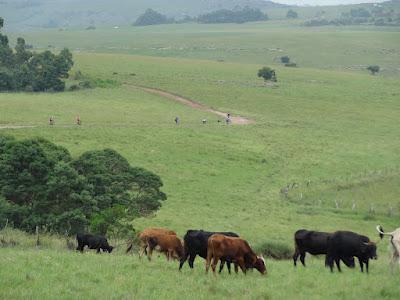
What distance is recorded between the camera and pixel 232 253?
600 inches

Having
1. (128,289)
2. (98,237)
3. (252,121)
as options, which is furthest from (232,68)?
(128,289)

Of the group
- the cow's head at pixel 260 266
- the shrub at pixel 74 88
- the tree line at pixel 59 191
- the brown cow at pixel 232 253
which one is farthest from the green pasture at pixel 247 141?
the brown cow at pixel 232 253

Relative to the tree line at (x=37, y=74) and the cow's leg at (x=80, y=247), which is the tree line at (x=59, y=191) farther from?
the tree line at (x=37, y=74)

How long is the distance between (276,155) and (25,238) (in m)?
32.2

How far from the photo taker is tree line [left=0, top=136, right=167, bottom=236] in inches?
925

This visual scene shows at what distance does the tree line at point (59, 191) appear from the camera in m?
23.5

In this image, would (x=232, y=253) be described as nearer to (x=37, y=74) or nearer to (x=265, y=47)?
(x=37, y=74)

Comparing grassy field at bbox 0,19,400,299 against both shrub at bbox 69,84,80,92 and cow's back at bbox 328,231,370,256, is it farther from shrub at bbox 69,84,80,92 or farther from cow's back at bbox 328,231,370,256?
shrub at bbox 69,84,80,92

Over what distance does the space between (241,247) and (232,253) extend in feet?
0.92

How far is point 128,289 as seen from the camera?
13.2 meters

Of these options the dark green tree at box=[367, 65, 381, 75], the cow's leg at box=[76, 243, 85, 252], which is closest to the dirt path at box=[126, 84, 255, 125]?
the cow's leg at box=[76, 243, 85, 252]

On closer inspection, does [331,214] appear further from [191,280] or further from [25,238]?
[191,280]

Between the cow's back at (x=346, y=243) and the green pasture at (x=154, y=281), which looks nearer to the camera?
the green pasture at (x=154, y=281)

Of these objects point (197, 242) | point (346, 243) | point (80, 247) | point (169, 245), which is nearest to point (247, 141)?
point (80, 247)
